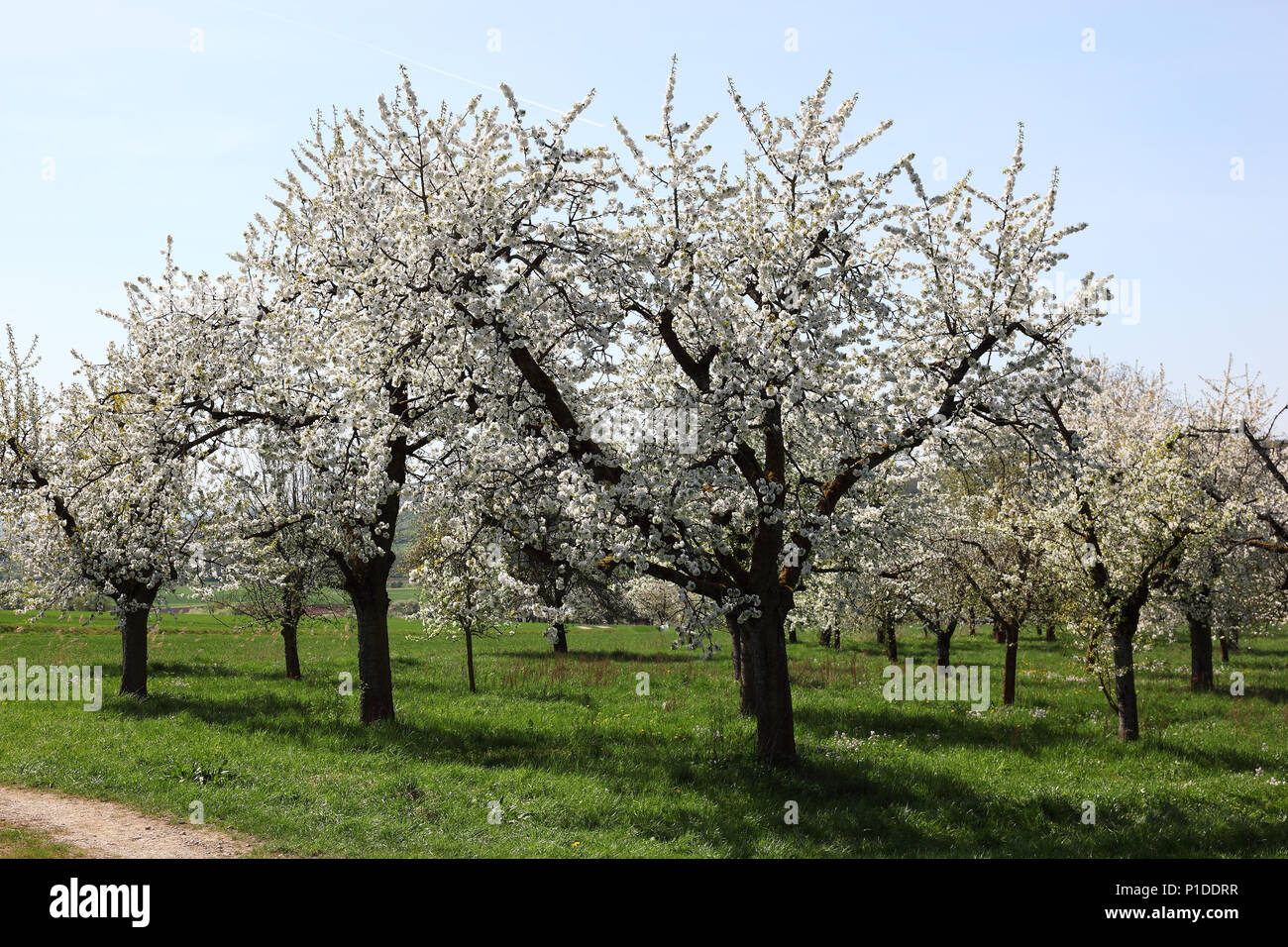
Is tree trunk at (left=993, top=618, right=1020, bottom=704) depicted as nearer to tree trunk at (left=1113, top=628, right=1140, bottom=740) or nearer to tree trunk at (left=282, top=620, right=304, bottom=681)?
tree trunk at (left=1113, top=628, right=1140, bottom=740)

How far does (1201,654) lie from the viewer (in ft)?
92.7

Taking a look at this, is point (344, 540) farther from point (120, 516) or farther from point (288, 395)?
point (120, 516)

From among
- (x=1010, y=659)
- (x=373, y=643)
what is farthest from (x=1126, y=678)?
(x=373, y=643)

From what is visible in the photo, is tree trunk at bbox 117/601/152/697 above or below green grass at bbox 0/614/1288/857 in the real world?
above

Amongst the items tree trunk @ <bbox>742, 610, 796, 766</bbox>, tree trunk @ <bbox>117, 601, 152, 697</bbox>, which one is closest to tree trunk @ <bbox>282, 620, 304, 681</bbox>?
tree trunk @ <bbox>117, 601, 152, 697</bbox>

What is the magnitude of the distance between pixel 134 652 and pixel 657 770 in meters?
15.7

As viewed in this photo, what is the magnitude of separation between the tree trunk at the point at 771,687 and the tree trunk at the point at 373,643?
837cm

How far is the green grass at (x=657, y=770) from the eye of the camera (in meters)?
12.3

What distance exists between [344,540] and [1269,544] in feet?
56.6

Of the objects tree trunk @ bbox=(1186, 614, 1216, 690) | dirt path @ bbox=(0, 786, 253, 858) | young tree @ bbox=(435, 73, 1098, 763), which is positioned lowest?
tree trunk @ bbox=(1186, 614, 1216, 690)

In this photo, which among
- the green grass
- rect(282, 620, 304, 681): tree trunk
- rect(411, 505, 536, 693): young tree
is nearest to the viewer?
the green grass

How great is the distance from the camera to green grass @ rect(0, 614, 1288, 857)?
483 inches

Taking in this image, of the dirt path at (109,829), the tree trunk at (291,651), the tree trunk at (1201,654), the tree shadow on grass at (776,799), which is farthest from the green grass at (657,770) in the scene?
the tree trunk at (1201,654)

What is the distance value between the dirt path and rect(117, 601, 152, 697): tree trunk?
8753mm
